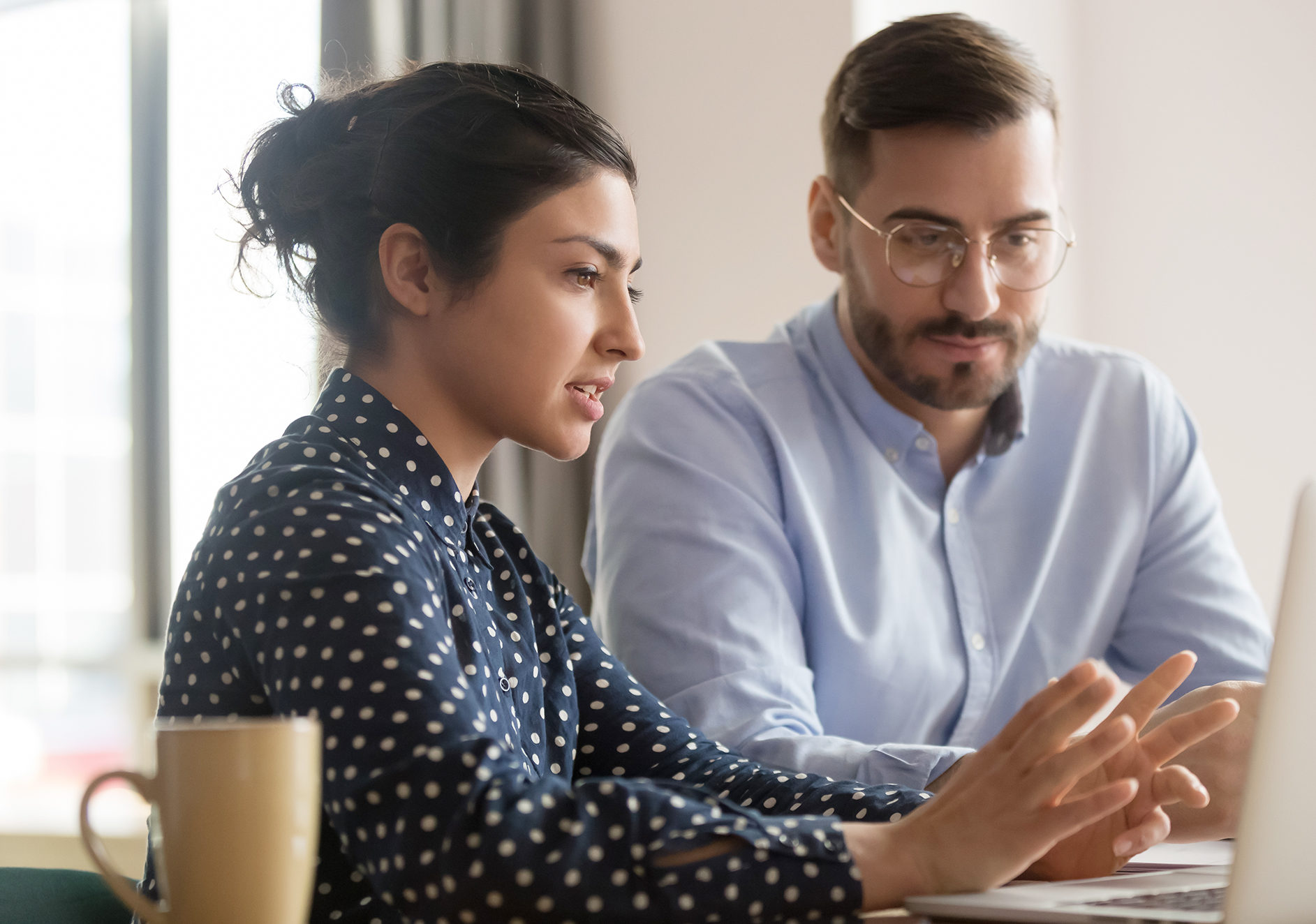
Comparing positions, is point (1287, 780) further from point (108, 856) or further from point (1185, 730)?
point (108, 856)

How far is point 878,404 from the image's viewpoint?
158 cm

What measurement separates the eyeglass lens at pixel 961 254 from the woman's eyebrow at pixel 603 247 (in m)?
0.63

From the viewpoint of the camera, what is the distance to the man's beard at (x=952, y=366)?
1546 mm

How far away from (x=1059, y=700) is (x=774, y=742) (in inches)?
19.6

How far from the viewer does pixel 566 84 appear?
2.60 m

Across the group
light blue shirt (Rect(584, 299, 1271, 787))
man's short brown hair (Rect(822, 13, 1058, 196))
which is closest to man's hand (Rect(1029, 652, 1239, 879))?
light blue shirt (Rect(584, 299, 1271, 787))

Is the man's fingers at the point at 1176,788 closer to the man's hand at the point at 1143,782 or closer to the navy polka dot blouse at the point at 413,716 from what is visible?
the man's hand at the point at 1143,782

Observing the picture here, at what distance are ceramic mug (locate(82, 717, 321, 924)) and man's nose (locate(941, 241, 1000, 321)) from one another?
3.71ft

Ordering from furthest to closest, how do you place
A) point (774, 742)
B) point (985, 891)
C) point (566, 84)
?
point (566, 84)
point (774, 742)
point (985, 891)

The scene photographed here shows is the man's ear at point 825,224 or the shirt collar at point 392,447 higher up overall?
the man's ear at point 825,224

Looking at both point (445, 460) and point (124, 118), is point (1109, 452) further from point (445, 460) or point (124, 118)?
point (124, 118)

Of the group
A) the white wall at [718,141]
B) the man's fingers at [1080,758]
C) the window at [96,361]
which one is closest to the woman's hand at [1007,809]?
the man's fingers at [1080,758]

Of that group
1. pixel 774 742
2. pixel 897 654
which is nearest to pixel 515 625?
pixel 774 742

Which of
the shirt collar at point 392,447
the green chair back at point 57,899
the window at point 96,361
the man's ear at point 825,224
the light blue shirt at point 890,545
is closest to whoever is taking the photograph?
the green chair back at point 57,899
